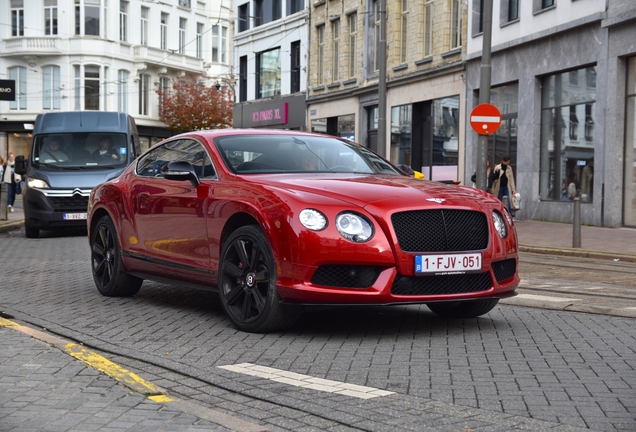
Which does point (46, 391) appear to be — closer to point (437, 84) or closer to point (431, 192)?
point (431, 192)

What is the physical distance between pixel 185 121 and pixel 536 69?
4074 centimetres

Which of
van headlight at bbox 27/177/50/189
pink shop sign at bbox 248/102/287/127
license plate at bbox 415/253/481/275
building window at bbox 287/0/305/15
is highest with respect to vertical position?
building window at bbox 287/0/305/15

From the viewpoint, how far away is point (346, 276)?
6574 millimetres

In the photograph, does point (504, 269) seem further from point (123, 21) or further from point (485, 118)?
point (123, 21)

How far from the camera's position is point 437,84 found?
1208 inches

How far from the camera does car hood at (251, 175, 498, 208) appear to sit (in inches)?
263

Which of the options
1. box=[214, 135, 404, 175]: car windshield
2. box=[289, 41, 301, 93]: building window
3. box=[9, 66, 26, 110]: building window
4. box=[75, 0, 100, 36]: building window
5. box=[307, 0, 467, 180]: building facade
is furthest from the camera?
box=[9, 66, 26, 110]: building window

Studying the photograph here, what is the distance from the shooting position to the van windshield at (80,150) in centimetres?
1944

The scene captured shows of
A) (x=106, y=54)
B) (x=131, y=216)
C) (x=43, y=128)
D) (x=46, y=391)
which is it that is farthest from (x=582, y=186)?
(x=106, y=54)

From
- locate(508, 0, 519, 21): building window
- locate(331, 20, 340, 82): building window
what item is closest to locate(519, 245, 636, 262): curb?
locate(508, 0, 519, 21): building window

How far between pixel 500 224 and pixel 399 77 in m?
26.3

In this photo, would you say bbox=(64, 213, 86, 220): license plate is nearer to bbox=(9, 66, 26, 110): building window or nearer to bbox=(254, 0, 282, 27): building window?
bbox=(254, 0, 282, 27): building window


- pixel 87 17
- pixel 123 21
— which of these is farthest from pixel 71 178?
pixel 123 21

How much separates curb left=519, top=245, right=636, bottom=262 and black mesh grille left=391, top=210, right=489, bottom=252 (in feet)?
26.8
